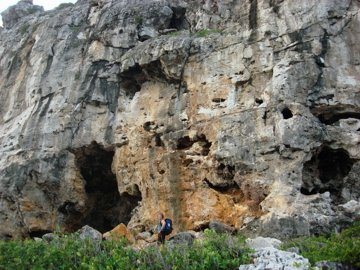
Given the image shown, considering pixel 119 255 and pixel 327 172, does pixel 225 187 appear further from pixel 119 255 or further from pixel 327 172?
pixel 119 255

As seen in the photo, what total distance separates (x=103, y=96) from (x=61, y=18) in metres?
6.34

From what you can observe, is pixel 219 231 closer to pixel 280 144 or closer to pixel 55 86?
pixel 280 144

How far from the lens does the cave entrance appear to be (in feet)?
81.0

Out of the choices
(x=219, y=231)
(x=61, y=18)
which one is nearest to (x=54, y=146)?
(x=61, y=18)

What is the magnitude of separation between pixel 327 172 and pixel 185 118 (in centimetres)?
600

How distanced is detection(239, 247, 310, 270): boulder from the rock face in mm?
4050

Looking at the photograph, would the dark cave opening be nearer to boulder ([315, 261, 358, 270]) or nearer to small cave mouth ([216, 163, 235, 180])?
small cave mouth ([216, 163, 235, 180])

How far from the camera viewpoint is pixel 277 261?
42.1 ft

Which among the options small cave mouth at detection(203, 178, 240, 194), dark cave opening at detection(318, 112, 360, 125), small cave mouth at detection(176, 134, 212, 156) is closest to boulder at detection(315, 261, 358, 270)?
small cave mouth at detection(203, 178, 240, 194)

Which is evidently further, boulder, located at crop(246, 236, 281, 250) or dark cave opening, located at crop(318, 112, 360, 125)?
dark cave opening, located at crop(318, 112, 360, 125)

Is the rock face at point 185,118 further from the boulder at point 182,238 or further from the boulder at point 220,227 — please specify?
the boulder at point 182,238

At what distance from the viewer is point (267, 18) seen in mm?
21922

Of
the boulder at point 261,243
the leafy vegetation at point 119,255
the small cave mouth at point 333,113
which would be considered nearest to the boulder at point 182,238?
the leafy vegetation at point 119,255

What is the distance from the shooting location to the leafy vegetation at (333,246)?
43.2ft
